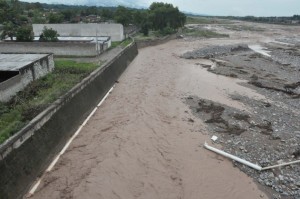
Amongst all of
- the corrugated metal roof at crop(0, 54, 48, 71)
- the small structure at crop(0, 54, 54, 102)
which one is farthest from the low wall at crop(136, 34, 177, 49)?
the corrugated metal roof at crop(0, 54, 48, 71)

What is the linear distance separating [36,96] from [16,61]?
4.76 meters

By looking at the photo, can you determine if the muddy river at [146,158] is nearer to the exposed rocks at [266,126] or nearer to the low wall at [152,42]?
the exposed rocks at [266,126]

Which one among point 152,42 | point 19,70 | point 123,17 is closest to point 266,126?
point 19,70

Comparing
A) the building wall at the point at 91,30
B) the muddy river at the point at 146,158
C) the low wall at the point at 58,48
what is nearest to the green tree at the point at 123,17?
the building wall at the point at 91,30

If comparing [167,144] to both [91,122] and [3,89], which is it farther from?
[3,89]

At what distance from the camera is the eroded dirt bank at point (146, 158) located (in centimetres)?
1198

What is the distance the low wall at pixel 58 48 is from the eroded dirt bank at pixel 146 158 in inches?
406

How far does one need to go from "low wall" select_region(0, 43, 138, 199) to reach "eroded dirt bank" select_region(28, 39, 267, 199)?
1.93ft

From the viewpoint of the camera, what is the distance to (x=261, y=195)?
11.8 metres

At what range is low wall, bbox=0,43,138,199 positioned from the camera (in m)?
10.5

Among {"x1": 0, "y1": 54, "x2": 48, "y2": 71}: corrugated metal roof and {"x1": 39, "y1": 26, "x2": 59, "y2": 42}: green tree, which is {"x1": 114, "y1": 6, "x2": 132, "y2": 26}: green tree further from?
{"x1": 0, "y1": 54, "x2": 48, "y2": 71}: corrugated metal roof

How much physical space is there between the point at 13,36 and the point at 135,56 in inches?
615

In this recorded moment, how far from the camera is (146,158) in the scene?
46.8 feet

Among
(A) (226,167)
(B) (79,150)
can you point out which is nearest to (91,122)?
(B) (79,150)
